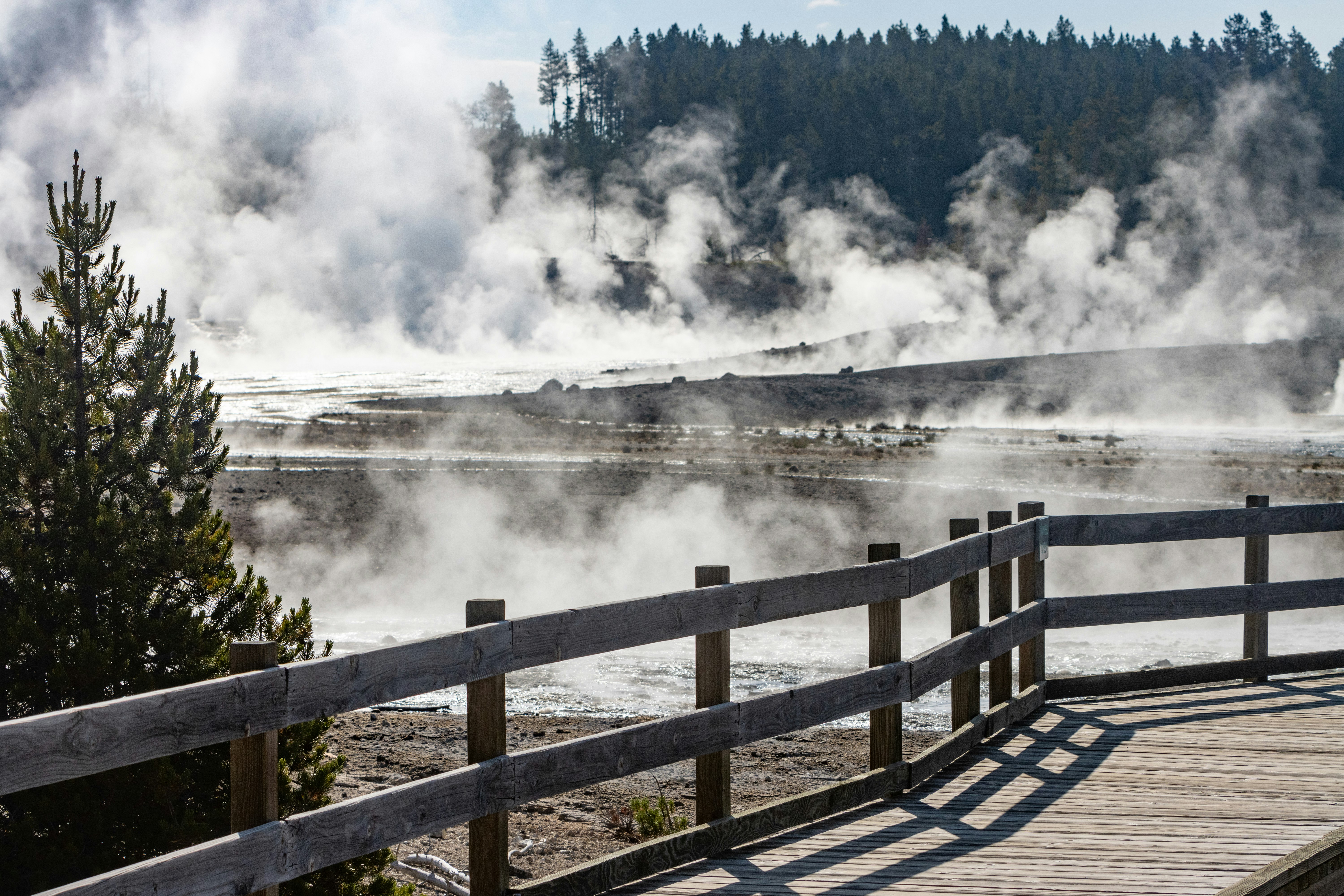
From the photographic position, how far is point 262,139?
96.9 m

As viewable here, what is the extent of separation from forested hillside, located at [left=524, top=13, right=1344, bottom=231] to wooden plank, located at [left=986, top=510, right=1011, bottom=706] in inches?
3126

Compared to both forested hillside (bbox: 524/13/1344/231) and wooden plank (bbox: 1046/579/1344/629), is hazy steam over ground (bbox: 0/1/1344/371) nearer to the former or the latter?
forested hillside (bbox: 524/13/1344/231)

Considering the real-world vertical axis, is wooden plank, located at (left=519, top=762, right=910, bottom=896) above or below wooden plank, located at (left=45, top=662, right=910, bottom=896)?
below

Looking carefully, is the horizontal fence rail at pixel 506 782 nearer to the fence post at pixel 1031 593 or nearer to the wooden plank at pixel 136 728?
the wooden plank at pixel 136 728

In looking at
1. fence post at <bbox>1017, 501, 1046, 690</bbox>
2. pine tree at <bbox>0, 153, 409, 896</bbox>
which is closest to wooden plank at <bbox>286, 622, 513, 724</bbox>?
pine tree at <bbox>0, 153, 409, 896</bbox>

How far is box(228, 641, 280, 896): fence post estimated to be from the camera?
3109mm

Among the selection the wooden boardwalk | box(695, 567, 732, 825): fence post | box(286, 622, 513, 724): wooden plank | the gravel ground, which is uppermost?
box(286, 622, 513, 724): wooden plank

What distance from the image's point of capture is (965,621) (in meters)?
5.73

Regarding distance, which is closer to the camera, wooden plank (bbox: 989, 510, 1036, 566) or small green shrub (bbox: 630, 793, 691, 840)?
wooden plank (bbox: 989, 510, 1036, 566)

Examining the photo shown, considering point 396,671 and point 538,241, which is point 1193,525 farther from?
point 538,241

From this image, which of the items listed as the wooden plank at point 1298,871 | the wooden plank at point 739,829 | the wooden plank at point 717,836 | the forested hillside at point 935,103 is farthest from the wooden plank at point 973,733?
the forested hillside at point 935,103

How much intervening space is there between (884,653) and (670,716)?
41.8 inches

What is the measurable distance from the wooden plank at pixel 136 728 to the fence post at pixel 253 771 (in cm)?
4

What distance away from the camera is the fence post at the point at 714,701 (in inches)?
177
